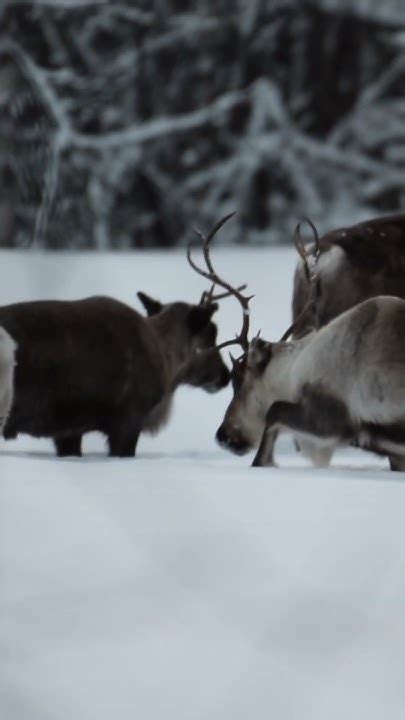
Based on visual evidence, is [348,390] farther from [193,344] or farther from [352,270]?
[352,270]

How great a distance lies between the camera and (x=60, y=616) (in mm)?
2824

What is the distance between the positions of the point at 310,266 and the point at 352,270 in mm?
142

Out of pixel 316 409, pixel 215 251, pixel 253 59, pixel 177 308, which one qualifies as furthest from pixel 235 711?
pixel 215 251

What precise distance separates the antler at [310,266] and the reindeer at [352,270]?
2 cm

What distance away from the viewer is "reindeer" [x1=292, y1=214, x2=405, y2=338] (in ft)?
17.5

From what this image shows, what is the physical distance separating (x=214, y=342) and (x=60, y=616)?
232cm

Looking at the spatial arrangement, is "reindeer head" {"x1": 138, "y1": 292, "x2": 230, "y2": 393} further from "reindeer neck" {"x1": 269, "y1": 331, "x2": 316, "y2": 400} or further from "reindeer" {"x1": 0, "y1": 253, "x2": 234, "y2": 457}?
"reindeer neck" {"x1": 269, "y1": 331, "x2": 316, "y2": 400}

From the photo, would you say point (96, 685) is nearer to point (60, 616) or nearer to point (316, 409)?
point (60, 616)

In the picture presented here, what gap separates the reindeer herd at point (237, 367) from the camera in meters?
3.95

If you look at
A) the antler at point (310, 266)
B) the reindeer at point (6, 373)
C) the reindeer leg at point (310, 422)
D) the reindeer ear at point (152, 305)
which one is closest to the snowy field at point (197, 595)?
the reindeer leg at point (310, 422)

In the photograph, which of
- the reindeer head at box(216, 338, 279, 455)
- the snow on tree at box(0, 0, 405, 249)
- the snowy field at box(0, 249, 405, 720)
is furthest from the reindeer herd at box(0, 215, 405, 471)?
Answer: the snowy field at box(0, 249, 405, 720)

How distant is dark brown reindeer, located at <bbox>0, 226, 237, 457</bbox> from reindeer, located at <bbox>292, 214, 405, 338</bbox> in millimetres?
482

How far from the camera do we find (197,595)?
293 centimetres

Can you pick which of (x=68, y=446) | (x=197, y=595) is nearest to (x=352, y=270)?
(x=68, y=446)
